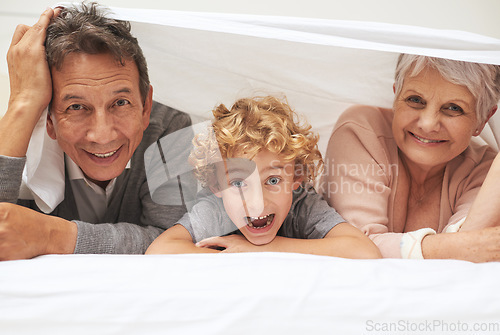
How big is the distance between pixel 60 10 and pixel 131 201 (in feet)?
1.60

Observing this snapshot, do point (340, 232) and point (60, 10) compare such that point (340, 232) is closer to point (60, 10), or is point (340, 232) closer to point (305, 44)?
point (305, 44)

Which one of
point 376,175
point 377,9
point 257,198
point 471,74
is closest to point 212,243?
point 257,198

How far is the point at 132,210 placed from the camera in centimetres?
129

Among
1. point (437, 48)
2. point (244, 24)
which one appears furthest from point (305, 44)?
point (437, 48)

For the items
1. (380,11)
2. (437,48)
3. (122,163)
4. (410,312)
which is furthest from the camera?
(380,11)

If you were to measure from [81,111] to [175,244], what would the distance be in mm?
368

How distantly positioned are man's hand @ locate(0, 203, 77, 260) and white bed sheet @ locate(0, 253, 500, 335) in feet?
0.36

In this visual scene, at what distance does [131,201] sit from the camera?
1284 millimetres

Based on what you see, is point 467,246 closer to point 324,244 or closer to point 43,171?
point 324,244

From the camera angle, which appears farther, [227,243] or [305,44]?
[305,44]

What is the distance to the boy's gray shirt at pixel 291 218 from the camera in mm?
1152

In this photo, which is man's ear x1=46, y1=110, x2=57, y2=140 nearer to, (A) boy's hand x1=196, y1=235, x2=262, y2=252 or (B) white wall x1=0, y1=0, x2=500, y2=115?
(A) boy's hand x1=196, y1=235, x2=262, y2=252

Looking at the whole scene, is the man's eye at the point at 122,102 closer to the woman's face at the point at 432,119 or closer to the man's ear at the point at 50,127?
the man's ear at the point at 50,127

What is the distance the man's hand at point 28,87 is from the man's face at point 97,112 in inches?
1.2
